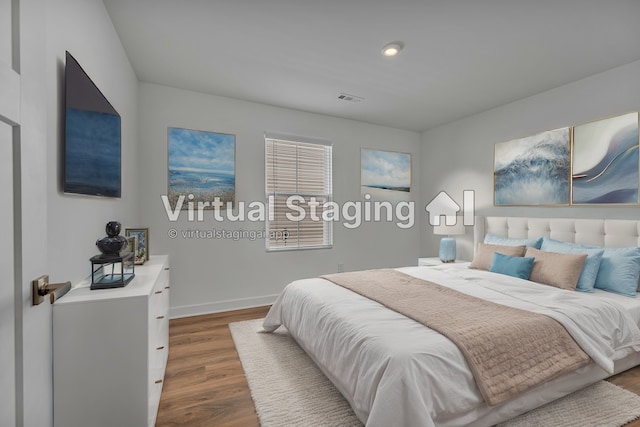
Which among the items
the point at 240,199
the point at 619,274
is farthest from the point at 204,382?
the point at 619,274

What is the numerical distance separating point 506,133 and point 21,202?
438 centimetres

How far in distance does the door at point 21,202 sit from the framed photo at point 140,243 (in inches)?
56.5

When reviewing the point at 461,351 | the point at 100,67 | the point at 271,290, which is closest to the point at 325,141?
the point at 271,290

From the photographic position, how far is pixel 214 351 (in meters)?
2.54

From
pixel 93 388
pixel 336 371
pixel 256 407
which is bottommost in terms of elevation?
pixel 256 407

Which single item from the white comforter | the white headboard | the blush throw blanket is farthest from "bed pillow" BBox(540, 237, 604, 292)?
the blush throw blanket

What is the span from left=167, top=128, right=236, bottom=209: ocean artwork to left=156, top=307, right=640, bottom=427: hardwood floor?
1.49 m

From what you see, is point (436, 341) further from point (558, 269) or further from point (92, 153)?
point (92, 153)

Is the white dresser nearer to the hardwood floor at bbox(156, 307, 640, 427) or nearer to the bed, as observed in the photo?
the hardwood floor at bbox(156, 307, 640, 427)

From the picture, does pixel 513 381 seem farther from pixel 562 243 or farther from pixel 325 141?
pixel 325 141

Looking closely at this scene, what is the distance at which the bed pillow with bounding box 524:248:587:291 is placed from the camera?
248cm

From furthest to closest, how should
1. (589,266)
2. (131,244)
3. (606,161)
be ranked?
(606,161), (589,266), (131,244)

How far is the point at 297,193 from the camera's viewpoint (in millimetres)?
4008

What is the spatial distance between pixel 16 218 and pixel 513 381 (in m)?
2.19
